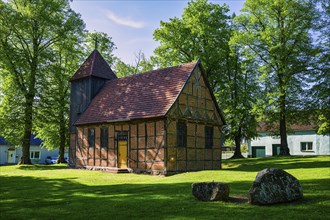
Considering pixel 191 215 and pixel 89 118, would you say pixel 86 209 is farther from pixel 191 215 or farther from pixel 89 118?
pixel 89 118

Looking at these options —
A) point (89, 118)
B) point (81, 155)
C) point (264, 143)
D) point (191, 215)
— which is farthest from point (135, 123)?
point (264, 143)

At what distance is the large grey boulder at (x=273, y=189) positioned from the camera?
9.82 m

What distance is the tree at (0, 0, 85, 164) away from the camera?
108 feet

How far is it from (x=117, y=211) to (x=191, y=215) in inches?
94.1

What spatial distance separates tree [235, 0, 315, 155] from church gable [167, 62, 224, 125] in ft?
25.5

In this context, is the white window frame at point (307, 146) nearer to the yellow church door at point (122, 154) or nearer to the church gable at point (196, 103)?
the church gable at point (196, 103)

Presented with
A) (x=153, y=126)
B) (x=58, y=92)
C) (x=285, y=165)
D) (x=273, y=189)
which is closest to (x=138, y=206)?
(x=273, y=189)

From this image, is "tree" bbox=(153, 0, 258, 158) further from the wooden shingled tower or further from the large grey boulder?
the large grey boulder

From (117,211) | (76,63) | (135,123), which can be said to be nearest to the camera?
(117,211)

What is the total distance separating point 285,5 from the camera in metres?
31.2

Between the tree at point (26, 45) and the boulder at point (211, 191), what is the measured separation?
Answer: 2764 centimetres

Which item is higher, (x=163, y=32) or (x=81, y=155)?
(x=163, y=32)

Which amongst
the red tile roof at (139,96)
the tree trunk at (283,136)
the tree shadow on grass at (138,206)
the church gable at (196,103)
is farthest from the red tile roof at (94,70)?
the tree shadow on grass at (138,206)

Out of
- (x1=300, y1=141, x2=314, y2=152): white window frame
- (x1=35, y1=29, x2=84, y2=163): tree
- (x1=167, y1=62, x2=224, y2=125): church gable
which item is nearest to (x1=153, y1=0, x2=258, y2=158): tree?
(x1=167, y1=62, x2=224, y2=125): church gable
